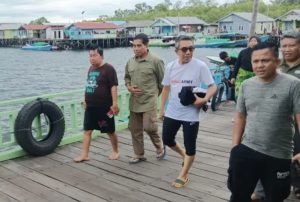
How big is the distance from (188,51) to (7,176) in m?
2.39

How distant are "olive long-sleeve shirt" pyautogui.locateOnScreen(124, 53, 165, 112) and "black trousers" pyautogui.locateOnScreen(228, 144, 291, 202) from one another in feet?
6.59

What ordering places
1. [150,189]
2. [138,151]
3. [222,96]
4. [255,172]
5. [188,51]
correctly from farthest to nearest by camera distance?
[222,96], [138,151], [150,189], [188,51], [255,172]

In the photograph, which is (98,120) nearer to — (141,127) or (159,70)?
(141,127)

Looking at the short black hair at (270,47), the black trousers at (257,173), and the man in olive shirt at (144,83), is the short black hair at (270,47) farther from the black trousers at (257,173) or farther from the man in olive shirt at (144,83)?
the man in olive shirt at (144,83)

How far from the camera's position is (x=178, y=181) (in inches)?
156

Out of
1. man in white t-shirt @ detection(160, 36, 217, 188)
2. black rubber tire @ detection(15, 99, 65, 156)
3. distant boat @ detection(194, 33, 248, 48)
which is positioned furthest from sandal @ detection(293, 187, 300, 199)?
distant boat @ detection(194, 33, 248, 48)

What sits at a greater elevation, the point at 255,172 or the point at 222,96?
the point at 255,172

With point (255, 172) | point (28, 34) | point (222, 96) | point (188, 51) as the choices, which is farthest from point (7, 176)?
point (28, 34)

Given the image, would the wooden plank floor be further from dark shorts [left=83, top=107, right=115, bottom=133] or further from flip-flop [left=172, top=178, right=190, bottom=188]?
dark shorts [left=83, top=107, right=115, bottom=133]

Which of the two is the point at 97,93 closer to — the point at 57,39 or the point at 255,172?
the point at 255,172

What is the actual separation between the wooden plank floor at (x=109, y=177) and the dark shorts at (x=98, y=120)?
0.44 m

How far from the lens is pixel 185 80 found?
3.65 metres

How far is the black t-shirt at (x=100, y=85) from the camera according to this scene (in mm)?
4457

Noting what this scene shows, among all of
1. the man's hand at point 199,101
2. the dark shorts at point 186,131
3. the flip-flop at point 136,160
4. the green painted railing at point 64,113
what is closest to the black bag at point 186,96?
the man's hand at point 199,101
